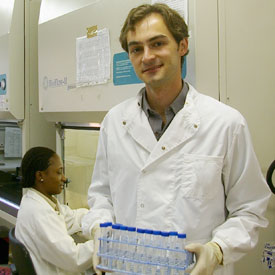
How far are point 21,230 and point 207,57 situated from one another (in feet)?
4.12

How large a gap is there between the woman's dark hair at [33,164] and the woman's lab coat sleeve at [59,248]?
1.05 feet

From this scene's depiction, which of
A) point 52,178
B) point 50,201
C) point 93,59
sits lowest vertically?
point 50,201

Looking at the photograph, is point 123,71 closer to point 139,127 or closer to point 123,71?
point 123,71

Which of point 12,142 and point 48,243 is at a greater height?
point 12,142

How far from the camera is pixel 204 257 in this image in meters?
0.93

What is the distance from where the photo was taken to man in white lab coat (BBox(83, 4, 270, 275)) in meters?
1.10

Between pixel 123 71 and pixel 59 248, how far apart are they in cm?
92

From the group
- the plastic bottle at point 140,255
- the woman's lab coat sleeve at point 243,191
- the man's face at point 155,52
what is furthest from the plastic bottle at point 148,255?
the man's face at point 155,52

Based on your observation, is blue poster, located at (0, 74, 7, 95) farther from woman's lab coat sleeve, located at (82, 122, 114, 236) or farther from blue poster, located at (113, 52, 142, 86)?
woman's lab coat sleeve, located at (82, 122, 114, 236)

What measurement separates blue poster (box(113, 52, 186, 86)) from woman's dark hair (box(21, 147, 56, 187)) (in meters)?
0.71

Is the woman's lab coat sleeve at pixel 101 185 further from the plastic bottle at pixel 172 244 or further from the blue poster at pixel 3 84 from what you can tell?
the blue poster at pixel 3 84

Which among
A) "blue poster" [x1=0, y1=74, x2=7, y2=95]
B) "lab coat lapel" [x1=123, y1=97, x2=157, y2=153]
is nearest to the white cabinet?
"blue poster" [x1=0, y1=74, x2=7, y2=95]

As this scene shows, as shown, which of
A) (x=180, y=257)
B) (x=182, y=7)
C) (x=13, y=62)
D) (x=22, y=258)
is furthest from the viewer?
(x=13, y=62)

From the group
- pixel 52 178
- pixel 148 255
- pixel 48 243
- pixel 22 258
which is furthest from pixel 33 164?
pixel 148 255
